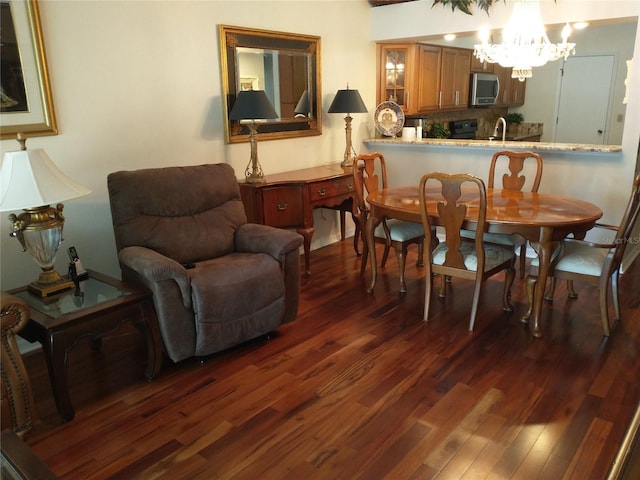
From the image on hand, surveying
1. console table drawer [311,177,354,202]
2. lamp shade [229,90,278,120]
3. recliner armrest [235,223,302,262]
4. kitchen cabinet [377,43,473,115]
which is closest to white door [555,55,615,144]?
kitchen cabinet [377,43,473,115]

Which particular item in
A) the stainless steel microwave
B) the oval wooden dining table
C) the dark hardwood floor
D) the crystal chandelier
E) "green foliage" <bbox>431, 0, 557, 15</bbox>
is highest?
"green foliage" <bbox>431, 0, 557, 15</bbox>

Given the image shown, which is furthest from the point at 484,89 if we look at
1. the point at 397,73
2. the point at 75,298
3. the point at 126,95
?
the point at 75,298

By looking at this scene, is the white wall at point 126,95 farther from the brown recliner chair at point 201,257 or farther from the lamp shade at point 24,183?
the lamp shade at point 24,183

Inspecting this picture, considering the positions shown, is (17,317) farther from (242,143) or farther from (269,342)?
(242,143)

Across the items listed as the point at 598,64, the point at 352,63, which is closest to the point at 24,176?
the point at 352,63

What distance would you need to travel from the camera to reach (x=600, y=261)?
2.94m

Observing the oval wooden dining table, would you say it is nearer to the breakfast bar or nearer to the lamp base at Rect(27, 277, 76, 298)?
the breakfast bar

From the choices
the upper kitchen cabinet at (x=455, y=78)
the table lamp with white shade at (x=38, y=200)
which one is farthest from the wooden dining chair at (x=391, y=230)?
the upper kitchen cabinet at (x=455, y=78)

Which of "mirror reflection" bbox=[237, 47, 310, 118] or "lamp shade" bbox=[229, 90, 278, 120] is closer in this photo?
"lamp shade" bbox=[229, 90, 278, 120]

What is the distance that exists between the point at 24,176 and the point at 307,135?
2.59 meters

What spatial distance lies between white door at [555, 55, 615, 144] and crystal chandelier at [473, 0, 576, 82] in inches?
157

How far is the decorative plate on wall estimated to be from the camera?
5059mm

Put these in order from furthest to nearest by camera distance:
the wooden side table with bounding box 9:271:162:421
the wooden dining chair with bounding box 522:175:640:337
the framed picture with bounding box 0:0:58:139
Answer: the wooden dining chair with bounding box 522:175:640:337 → the framed picture with bounding box 0:0:58:139 → the wooden side table with bounding box 9:271:162:421

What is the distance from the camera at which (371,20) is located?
4887 millimetres
